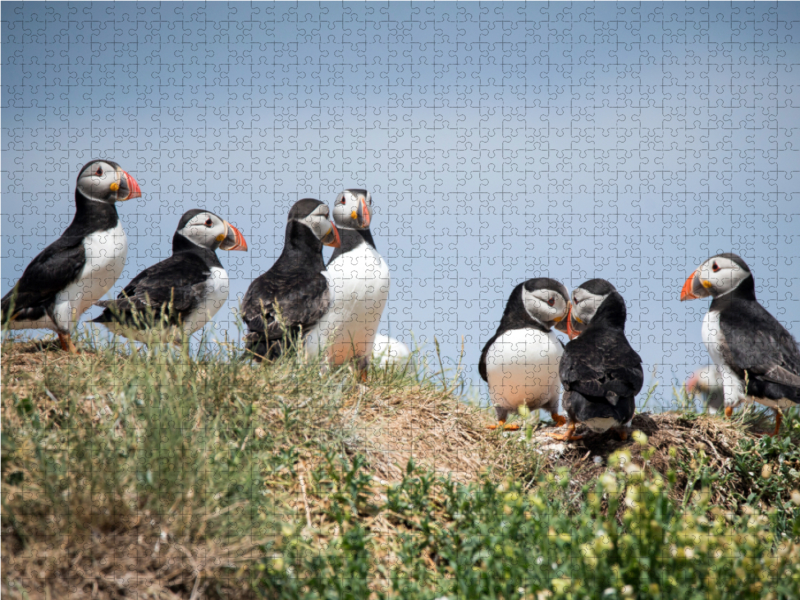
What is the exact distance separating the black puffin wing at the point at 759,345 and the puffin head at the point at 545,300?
5.95ft

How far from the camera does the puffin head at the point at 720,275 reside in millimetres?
7930

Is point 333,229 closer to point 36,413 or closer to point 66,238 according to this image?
point 66,238

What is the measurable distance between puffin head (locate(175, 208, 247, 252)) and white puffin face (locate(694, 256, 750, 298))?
17.4ft

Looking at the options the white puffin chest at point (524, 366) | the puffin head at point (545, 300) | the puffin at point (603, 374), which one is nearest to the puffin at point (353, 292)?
the white puffin chest at point (524, 366)

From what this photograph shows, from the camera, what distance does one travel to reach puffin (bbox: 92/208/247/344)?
689 cm

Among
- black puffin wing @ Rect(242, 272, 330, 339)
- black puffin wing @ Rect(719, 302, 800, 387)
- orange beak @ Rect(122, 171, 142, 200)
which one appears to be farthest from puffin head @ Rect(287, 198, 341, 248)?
black puffin wing @ Rect(719, 302, 800, 387)

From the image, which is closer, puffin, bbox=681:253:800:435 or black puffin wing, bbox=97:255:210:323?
black puffin wing, bbox=97:255:210:323

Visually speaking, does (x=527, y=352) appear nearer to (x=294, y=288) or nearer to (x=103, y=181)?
(x=294, y=288)

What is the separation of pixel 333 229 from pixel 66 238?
2692 mm

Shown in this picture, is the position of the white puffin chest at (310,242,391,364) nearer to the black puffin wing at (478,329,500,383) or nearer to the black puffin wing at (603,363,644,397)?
the black puffin wing at (478,329,500,383)

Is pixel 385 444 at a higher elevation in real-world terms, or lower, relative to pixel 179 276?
lower

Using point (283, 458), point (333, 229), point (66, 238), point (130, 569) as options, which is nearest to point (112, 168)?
point (66, 238)

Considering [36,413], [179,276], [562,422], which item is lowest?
[562,422]

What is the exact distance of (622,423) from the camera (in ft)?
20.8
